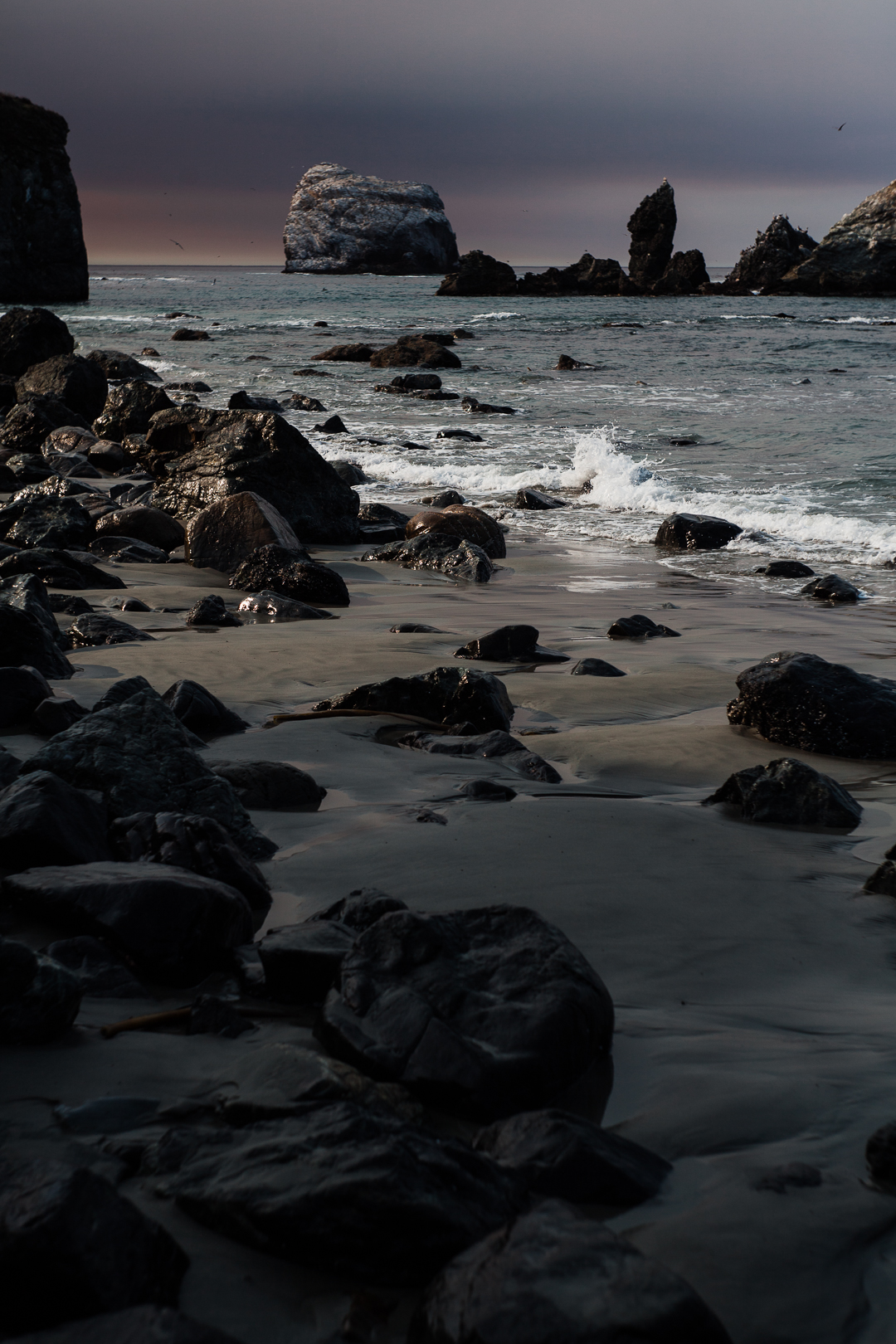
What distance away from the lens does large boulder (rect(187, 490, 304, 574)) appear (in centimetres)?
676

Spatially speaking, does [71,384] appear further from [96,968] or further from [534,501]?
[96,968]

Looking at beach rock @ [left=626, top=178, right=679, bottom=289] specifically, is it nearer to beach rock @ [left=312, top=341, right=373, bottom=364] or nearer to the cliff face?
the cliff face

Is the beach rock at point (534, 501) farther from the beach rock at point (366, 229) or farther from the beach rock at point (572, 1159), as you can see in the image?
the beach rock at point (366, 229)

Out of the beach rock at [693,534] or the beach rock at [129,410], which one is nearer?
the beach rock at [693,534]

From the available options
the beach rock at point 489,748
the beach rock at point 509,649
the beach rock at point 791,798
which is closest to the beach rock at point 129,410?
the beach rock at point 509,649

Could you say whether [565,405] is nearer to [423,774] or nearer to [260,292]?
[423,774]

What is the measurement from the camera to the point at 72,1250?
40.9 inches

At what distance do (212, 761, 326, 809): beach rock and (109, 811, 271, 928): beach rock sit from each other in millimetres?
535

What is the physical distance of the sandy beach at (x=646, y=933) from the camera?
123 centimetres

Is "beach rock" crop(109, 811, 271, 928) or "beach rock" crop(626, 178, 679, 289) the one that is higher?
"beach rock" crop(626, 178, 679, 289)

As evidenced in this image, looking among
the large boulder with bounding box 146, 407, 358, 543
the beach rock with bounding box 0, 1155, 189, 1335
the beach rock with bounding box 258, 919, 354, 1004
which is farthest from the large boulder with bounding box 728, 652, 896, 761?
the large boulder with bounding box 146, 407, 358, 543

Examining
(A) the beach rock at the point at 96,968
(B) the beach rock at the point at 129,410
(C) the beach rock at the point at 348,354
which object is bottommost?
(A) the beach rock at the point at 96,968

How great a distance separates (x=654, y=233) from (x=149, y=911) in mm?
85094

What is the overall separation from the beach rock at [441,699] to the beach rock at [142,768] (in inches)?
45.8
